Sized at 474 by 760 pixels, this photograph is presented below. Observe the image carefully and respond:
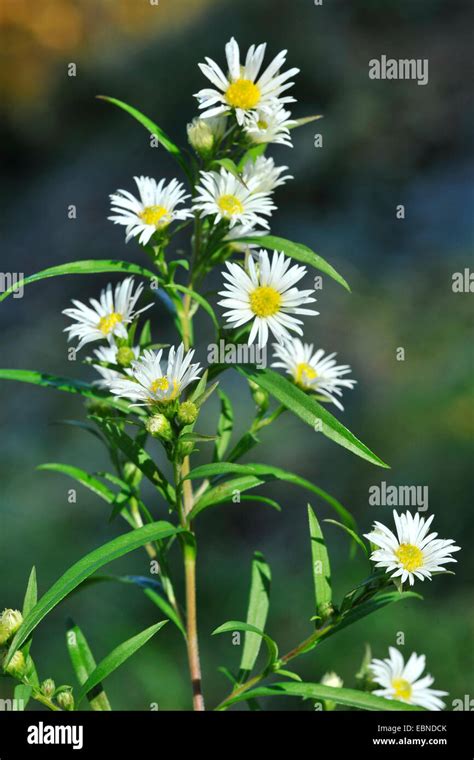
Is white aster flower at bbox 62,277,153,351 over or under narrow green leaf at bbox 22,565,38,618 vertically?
over

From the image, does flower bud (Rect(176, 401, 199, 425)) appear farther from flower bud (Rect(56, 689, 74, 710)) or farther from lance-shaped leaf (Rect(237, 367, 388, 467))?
flower bud (Rect(56, 689, 74, 710))

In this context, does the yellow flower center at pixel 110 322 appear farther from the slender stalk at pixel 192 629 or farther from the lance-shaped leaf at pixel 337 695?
the lance-shaped leaf at pixel 337 695

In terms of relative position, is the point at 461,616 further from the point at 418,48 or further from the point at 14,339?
the point at 418,48

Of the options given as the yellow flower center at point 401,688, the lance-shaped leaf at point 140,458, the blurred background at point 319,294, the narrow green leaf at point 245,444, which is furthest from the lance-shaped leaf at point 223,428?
the blurred background at point 319,294

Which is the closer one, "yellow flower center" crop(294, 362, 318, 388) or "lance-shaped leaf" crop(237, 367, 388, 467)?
"lance-shaped leaf" crop(237, 367, 388, 467)

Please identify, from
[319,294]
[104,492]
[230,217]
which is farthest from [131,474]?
[319,294]

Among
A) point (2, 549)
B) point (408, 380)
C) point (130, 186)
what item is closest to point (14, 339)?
point (130, 186)

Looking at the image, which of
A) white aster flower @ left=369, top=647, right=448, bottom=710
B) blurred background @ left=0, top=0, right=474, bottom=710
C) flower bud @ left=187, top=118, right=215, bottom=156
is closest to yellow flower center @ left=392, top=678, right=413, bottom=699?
white aster flower @ left=369, top=647, right=448, bottom=710
